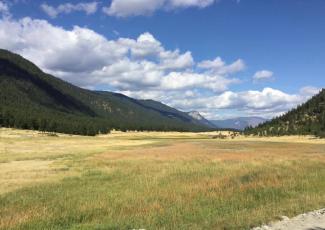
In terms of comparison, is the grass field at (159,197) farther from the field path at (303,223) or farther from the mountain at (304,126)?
the mountain at (304,126)

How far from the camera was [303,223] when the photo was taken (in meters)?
16.2

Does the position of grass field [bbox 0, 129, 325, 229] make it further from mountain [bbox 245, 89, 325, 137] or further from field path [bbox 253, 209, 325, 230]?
mountain [bbox 245, 89, 325, 137]

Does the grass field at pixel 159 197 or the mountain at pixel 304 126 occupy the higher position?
the mountain at pixel 304 126

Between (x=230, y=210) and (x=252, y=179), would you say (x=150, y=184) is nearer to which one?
(x=252, y=179)

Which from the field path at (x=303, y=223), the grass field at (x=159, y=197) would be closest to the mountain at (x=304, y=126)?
the grass field at (x=159, y=197)

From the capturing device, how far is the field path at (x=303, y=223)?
1548 cm

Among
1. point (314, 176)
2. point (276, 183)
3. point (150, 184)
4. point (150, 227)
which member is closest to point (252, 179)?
point (276, 183)

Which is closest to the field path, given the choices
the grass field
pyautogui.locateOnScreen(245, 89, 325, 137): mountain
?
the grass field

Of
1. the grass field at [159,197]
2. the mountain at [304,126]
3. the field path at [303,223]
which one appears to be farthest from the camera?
the mountain at [304,126]

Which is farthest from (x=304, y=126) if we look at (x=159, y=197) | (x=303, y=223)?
(x=303, y=223)

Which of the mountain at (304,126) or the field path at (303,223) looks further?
the mountain at (304,126)

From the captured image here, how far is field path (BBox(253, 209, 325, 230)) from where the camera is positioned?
610 inches

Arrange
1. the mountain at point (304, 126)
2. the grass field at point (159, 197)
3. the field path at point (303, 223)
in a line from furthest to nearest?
the mountain at point (304, 126), the grass field at point (159, 197), the field path at point (303, 223)

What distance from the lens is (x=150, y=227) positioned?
1659 cm
